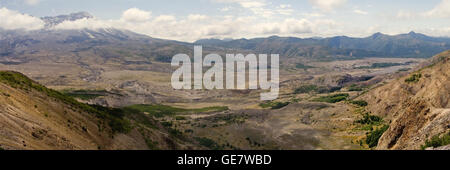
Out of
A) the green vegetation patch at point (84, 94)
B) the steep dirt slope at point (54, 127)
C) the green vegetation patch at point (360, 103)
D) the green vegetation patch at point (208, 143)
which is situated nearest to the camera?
the steep dirt slope at point (54, 127)

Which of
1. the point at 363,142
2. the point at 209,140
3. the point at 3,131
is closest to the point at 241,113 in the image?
the point at 209,140

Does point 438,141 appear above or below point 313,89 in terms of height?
above

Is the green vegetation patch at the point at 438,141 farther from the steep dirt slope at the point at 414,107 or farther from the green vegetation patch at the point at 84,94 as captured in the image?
the green vegetation patch at the point at 84,94

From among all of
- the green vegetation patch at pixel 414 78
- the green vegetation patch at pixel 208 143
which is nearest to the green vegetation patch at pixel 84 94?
the green vegetation patch at pixel 208 143

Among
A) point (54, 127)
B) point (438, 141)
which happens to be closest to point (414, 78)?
point (438, 141)

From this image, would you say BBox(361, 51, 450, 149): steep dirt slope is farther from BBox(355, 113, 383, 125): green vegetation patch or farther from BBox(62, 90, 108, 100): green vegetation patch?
BBox(62, 90, 108, 100): green vegetation patch

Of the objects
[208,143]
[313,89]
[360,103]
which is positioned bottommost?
[313,89]

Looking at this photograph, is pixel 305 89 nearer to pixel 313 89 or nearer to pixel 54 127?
pixel 313 89
